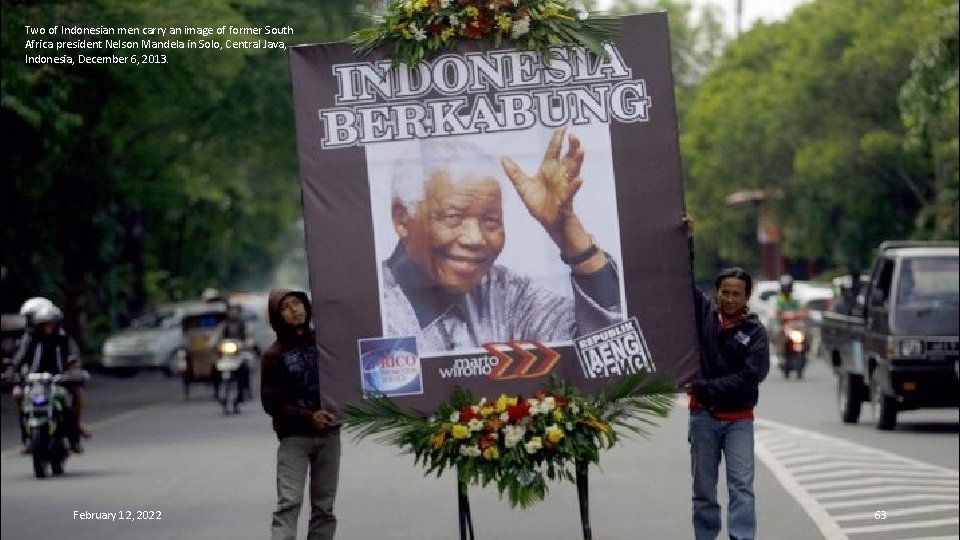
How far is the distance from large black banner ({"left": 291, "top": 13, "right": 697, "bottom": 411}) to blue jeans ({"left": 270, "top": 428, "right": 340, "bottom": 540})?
1.49 feet

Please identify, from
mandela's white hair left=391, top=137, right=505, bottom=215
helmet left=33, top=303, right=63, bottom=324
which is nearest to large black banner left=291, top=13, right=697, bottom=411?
mandela's white hair left=391, top=137, right=505, bottom=215

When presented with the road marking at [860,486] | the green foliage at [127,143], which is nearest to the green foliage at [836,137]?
the green foliage at [127,143]

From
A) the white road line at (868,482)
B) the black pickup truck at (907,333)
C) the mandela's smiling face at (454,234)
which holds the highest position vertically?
the mandela's smiling face at (454,234)

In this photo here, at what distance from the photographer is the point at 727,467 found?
1143 cm

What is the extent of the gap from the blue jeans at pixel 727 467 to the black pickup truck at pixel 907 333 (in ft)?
40.1

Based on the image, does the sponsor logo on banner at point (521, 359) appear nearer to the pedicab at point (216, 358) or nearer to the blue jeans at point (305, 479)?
the blue jeans at point (305, 479)

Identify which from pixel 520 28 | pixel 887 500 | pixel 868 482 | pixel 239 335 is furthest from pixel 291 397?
pixel 239 335

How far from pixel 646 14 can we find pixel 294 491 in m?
3.04

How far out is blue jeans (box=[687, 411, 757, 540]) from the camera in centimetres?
1139

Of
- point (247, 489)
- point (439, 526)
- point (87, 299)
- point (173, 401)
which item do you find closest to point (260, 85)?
point (173, 401)

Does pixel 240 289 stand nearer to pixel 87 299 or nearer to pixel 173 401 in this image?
pixel 87 299

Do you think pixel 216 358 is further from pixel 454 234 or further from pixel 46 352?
pixel 454 234

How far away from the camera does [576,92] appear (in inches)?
443

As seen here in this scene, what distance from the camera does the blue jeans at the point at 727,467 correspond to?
448 inches
